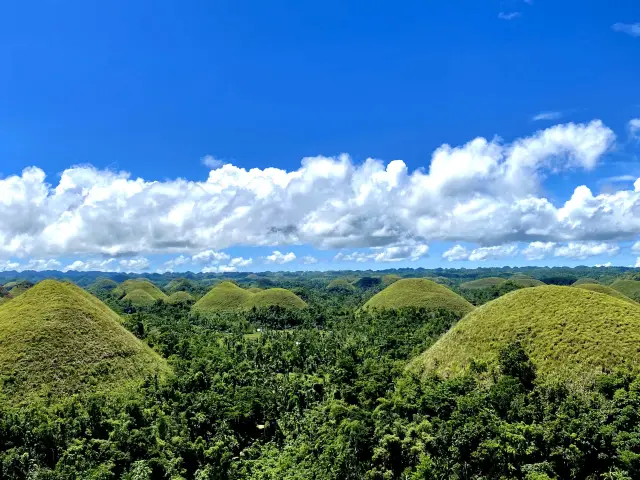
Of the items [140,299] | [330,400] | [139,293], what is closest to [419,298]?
[330,400]

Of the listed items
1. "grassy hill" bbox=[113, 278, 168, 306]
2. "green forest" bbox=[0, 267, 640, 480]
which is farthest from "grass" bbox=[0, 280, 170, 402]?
"grassy hill" bbox=[113, 278, 168, 306]

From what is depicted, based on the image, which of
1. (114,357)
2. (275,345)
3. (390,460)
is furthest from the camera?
(275,345)

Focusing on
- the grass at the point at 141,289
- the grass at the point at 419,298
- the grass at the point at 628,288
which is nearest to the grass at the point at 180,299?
the grass at the point at 141,289

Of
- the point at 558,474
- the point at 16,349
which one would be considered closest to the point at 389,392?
the point at 558,474

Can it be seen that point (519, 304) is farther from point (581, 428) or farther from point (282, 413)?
point (282, 413)

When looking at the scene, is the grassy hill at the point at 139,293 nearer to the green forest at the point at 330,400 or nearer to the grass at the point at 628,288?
the green forest at the point at 330,400

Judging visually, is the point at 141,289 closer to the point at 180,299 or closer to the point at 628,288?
the point at 180,299

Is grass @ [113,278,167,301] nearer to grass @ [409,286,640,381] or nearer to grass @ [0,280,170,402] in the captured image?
grass @ [0,280,170,402]
